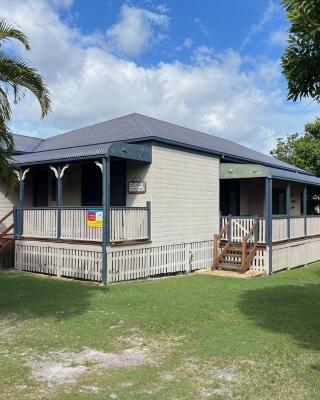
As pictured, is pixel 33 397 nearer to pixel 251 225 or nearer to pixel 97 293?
pixel 97 293

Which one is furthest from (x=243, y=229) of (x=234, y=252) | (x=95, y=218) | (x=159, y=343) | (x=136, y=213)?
(x=159, y=343)

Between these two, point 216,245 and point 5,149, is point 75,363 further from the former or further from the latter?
point 216,245

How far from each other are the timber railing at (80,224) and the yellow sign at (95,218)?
0.10 ft

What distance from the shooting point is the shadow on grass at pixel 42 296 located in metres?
8.88

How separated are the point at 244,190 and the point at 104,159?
990 cm

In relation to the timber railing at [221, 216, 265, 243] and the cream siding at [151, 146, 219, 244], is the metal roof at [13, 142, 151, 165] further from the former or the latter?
the timber railing at [221, 216, 265, 243]

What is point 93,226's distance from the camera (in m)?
13.1

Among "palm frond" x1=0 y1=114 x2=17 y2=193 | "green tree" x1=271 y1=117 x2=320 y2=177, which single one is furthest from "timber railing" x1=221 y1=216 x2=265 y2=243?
"green tree" x1=271 y1=117 x2=320 y2=177

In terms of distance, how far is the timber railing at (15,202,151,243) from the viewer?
13172 millimetres

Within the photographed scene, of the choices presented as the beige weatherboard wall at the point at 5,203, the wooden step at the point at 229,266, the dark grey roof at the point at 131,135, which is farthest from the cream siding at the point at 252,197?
the beige weatherboard wall at the point at 5,203

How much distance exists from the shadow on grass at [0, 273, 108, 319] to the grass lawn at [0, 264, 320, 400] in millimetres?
23

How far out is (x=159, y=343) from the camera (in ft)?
22.1

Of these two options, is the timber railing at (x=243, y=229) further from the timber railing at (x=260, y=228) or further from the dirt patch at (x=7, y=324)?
the dirt patch at (x=7, y=324)

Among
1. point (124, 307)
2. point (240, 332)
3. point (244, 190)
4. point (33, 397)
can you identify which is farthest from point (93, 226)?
point (244, 190)
